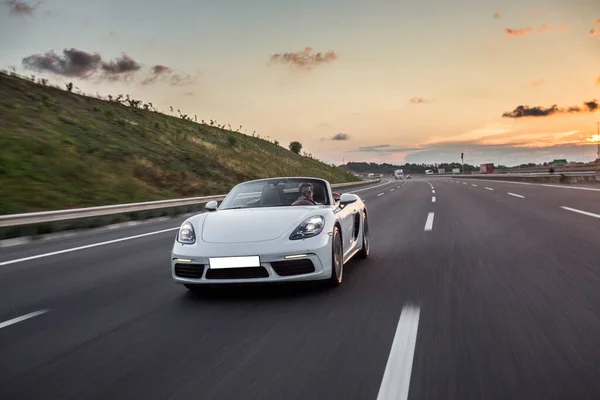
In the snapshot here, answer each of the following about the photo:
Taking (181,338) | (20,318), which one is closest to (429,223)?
(181,338)

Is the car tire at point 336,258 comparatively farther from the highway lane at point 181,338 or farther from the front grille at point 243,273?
the front grille at point 243,273

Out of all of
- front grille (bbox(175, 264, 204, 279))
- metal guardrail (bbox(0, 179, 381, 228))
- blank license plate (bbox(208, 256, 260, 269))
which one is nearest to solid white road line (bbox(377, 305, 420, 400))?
blank license plate (bbox(208, 256, 260, 269))

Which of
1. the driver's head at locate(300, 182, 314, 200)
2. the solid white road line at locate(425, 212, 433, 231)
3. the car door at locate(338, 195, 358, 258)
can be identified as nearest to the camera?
the car door at locate(338, 195, 358, 258)

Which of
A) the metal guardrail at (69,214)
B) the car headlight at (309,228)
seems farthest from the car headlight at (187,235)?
the metal guardrail at (69,214)

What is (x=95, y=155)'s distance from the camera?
28.8 m

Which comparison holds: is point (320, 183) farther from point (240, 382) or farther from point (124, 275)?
point (240, 382)

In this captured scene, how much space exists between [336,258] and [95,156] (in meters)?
25.7

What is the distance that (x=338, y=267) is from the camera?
5770 mm

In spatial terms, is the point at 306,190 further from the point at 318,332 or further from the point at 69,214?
the point at 69,214

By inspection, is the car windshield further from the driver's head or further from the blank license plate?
the blank license plate

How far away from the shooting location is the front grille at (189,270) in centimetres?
523

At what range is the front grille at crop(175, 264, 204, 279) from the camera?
5.23m

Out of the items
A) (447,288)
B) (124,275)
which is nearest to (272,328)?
(447,288)

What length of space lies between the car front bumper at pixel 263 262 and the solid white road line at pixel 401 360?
3.51 feet
